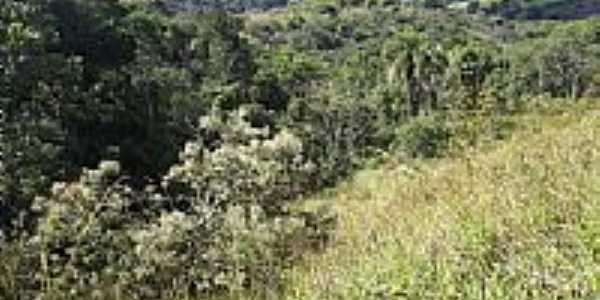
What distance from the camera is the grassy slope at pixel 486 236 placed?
5281 mm

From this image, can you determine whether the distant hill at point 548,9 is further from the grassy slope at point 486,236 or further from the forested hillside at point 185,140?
the grassy slope at point 486,236

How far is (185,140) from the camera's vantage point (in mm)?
33875

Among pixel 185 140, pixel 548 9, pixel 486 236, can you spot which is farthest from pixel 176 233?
pixel 548 9

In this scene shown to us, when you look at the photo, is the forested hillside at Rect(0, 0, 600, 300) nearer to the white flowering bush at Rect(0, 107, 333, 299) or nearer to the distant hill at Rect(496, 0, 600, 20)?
the white flowering bush at Rect(0, 107, 333, 299)

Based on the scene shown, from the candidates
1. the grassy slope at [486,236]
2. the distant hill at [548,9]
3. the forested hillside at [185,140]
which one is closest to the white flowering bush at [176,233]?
the forested hillside at [185,140]

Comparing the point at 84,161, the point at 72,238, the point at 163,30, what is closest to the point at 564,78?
the point at 163,30

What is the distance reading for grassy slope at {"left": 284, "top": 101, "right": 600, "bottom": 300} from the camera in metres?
5.28

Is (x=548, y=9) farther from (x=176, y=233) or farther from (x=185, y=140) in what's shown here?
(x=176, y=233)

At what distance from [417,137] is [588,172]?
45714mm

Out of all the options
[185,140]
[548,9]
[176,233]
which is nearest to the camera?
[176,233]

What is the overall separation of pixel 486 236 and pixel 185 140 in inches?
1118

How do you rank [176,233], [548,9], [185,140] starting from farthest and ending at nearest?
[548,9], [185,140], [176,233]

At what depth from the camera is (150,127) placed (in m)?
33.7

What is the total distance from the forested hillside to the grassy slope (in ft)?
0.44
